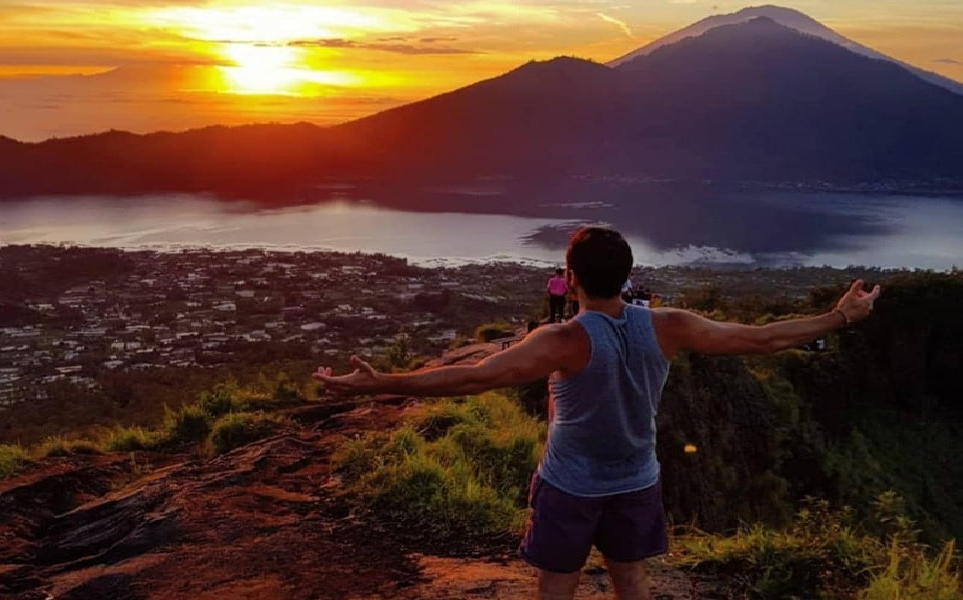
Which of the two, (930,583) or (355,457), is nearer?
(930,583)

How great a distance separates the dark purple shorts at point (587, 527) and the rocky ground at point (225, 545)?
3.89ft

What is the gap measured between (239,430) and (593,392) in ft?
16.1

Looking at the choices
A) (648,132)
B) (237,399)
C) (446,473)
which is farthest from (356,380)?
(648,132)

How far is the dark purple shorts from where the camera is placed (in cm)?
247

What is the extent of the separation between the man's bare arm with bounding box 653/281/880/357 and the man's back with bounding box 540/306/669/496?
9 cm

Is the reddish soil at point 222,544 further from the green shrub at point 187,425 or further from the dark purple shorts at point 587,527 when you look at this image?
the dark purple shorts at point 587,527

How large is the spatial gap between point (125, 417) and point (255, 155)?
269 ft

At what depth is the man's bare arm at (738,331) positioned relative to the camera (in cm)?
253

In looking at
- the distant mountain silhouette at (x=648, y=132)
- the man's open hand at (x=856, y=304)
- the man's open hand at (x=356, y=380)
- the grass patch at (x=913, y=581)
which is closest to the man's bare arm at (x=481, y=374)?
the man's open hand at (x=356, y=380)

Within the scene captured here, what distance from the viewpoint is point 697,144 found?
12219 cm

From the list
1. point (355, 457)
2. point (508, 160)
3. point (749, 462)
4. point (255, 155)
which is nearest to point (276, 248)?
point (255, 155)

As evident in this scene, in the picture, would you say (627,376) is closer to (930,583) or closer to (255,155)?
(930,583)

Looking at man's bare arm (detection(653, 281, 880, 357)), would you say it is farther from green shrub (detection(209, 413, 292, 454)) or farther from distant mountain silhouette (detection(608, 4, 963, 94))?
distant mountain silhouette (detection(608, 4, 963, 94))

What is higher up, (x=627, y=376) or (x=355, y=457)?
(x=627, y=376)
